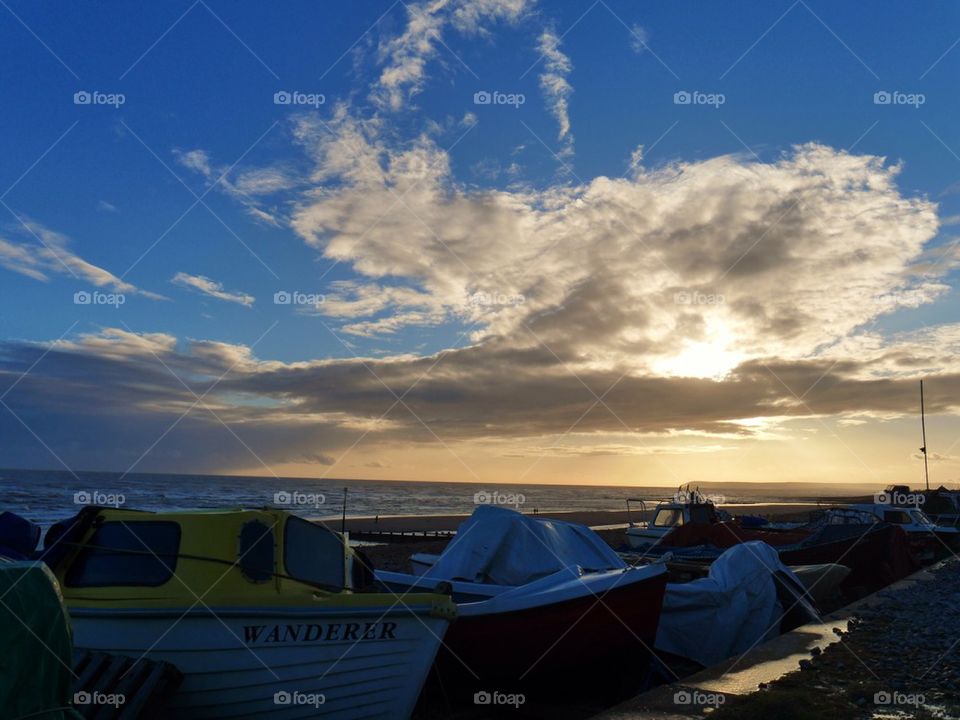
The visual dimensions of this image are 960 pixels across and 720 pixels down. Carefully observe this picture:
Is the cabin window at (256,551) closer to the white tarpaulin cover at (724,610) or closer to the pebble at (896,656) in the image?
the pebble at (896,656)

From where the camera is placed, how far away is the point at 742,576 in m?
12.4

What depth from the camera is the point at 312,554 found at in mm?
7996

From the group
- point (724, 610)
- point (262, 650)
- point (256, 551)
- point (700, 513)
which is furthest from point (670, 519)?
point (262, 650)

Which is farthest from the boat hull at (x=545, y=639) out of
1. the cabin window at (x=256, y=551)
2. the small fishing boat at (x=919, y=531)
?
the small fishing boat at (x=919, y=531)

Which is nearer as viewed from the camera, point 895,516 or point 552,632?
point 552,632

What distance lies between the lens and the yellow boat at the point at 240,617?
23.0ft

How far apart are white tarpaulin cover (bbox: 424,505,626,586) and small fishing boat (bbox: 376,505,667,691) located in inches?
0.6

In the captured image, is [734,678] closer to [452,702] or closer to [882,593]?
[452,702]

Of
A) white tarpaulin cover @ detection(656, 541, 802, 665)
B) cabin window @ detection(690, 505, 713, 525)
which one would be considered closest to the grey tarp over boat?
white tarpaulin cover @ detection(656, 541, 802, 665)

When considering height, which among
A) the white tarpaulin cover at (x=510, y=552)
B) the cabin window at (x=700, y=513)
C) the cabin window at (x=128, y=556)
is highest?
the cabin window at (x=128, y=556)

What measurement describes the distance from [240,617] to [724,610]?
8160 mm

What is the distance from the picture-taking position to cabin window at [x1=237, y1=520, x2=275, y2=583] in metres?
7.34

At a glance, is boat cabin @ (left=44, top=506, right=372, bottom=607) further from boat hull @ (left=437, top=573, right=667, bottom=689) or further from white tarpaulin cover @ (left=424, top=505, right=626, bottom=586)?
white tarpaulin cover @ (left=424, top=505, right=626, bottom=586)

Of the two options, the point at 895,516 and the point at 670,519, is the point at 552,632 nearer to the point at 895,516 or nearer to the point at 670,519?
the point at 670,519
